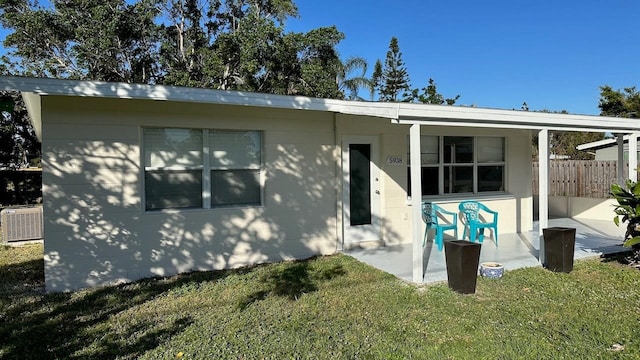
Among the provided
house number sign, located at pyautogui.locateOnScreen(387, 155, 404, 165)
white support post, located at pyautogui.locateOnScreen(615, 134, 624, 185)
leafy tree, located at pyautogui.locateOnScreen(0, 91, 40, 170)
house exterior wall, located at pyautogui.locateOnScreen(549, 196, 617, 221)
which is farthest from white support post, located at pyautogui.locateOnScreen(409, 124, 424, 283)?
leafy tree, located at pyautogui.locateOnScreen(0, 91, 40, 170)

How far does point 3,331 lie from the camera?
3881 millimetres

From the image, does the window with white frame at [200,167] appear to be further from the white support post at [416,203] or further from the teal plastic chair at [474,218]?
the teal plastic chair at [474,218]

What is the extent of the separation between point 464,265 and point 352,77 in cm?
1895

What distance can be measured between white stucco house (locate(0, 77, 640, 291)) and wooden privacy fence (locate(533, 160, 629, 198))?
12.7 ft

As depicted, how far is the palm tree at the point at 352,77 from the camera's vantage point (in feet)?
72.6

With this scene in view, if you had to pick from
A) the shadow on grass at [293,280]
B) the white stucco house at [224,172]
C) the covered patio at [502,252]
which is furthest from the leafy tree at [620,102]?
the shadow on grass at [293,280]

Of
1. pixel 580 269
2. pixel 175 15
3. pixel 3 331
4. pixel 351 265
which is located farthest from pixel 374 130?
pixel 175 15

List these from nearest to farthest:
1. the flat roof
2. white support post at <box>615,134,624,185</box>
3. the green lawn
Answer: the green lawn, the flat roof, white support post at <box>615,134,624,185</box>

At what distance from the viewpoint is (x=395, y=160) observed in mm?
7566

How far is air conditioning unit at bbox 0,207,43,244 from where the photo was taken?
8961mm

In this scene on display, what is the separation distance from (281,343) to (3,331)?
9.14ft

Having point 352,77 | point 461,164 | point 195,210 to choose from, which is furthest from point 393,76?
point 195,210

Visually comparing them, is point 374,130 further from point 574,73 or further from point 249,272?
point 574,73

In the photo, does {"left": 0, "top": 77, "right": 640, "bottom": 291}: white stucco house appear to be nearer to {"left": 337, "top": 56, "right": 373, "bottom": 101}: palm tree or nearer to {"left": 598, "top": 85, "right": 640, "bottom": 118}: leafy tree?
{"left": 337, "top": 56, "right": 373, "bottom": 101}: palm tree
